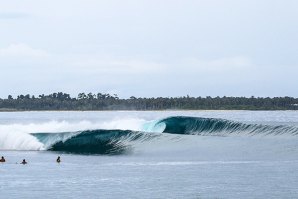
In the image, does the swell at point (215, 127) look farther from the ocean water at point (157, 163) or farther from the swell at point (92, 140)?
the swell at point (92, 140)

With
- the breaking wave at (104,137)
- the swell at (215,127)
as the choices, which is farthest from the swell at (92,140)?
the swell at (215,127)

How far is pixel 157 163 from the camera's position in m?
44.9

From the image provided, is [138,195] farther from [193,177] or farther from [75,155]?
[75,155]

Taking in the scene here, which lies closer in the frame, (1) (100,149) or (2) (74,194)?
(2) (74,194)

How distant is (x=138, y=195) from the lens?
32.5 m

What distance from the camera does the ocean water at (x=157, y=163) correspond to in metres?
33.8

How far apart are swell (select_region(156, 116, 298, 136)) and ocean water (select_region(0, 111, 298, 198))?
64 millimetres

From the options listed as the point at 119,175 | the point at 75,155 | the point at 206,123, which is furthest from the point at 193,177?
the point at 206,123

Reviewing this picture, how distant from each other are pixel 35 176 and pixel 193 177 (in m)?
6.36

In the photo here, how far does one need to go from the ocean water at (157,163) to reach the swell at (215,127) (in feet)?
0.21

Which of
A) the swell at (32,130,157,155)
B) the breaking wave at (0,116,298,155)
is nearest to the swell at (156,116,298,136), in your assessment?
the breaking wave at (0,116,298,155)

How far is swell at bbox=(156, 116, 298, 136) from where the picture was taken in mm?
61750

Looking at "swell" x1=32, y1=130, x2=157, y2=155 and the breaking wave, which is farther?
the breaking wave

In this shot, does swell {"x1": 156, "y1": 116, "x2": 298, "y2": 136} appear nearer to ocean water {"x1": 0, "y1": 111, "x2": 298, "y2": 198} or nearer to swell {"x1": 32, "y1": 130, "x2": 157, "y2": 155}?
ocean water {"x1": 0, "y1": 111, "x2": 298, "y2": 198}
